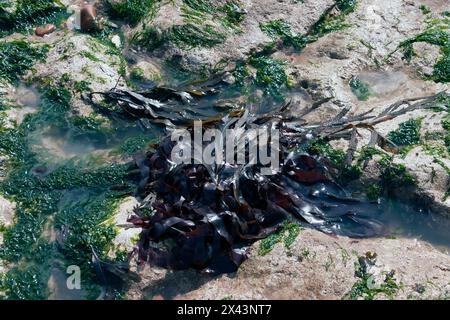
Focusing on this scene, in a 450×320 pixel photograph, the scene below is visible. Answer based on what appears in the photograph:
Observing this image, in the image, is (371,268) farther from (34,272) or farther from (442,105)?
(34,272)

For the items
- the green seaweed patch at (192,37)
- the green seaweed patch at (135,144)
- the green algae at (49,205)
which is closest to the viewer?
the green algae at (49,205)

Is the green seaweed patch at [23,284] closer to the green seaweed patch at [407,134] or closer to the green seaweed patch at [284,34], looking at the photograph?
the green seaweed patch at [407,134]

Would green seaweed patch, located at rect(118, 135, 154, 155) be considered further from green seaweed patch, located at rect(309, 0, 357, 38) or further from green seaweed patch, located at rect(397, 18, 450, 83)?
green seaweed patch, located at rect(397, 18, 450, 83)

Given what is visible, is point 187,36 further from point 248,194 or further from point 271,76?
point 248,194

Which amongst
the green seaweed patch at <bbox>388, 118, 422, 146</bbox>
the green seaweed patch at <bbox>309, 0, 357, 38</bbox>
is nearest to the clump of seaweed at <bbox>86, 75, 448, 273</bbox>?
the green seaweed patch at <bbox>388, 118, 422, 146</bbox>

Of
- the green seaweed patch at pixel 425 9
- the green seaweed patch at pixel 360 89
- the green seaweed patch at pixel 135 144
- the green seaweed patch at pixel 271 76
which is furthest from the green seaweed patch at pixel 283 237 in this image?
the green seaweed patch at pixel 425 9

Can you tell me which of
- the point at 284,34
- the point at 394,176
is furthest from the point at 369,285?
the point at 284,34

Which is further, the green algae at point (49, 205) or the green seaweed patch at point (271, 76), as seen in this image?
the green seaweed patch at point (271, 76)
